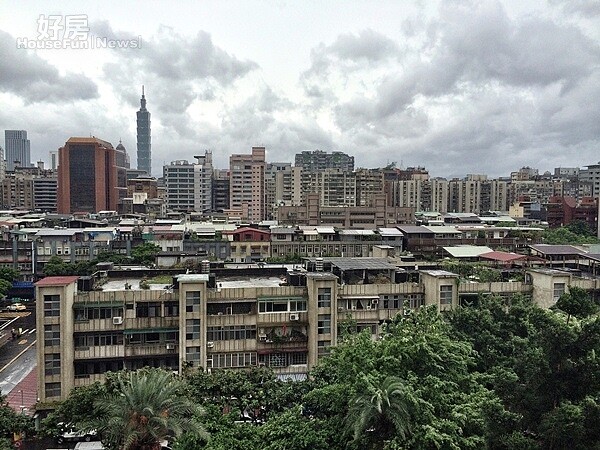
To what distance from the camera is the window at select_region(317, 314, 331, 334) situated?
30.0 metres

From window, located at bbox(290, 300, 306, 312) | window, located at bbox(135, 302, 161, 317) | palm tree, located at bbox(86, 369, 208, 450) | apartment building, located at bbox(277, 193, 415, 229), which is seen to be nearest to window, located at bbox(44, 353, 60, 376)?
window, located at bbox(135, 302, 161, 317)

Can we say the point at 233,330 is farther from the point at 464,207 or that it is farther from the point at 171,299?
the point at 464,207

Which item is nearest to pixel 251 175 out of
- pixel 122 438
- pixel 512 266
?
pixel 512 266

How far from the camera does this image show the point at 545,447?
53.2 feet

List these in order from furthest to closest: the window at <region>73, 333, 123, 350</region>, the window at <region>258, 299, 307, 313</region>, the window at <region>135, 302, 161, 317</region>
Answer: the window at <region>258, 299, 307, 313</region>, the window at <region>135, 302, 161, 317</region>, the window at <region>73, 333, 123, 350</region>

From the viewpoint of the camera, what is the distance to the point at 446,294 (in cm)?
3219

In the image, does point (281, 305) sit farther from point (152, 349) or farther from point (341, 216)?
point (341, 216)

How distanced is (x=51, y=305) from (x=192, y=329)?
24.4 ft

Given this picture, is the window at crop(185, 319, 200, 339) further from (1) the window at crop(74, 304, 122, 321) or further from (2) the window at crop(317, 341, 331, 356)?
(2) the window at crop(317, 341, 331, 356)

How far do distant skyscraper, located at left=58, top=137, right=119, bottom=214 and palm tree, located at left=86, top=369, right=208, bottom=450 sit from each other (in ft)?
449

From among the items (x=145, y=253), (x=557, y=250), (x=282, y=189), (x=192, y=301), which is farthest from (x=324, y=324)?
(x=282, y=189)

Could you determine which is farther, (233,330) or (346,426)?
(233,330)

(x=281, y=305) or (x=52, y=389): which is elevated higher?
(x=281, y=305)

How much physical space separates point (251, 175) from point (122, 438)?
4889 inches
